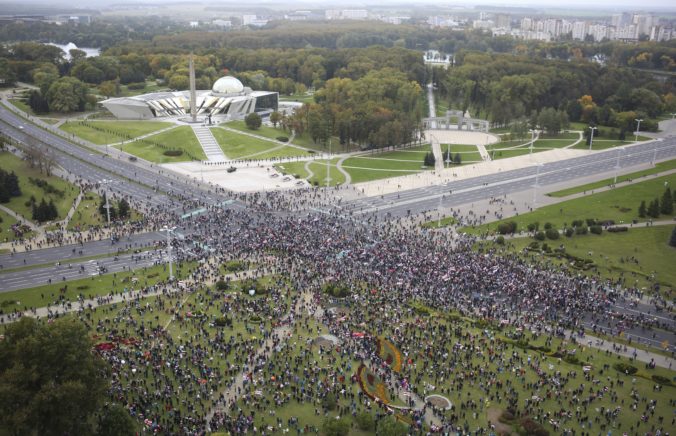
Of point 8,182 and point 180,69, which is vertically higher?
point 180,69

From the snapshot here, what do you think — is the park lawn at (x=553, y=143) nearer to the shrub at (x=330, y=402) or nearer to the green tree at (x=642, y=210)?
the green tree at (x=642, y=210)

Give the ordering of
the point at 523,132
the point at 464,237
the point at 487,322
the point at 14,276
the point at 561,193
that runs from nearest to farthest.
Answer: the point at 487,322 < the point at 14,276 < the point at 464,237 < the point at 561,193 < the point at 523,132

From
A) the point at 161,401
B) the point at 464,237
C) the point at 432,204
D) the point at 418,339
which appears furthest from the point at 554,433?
the point at 432,204

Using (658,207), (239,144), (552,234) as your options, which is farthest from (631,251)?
(239,144)

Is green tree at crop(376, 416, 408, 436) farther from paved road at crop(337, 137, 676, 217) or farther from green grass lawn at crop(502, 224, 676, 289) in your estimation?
paved road at crop(337, 137, 676, 217)

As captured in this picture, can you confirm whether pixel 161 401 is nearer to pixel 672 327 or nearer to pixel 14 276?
pixel 14 276

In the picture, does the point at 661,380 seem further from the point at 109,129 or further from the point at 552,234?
the point at 109,129

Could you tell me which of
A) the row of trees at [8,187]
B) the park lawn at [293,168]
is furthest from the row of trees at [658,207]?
the row of trees at [8,187]

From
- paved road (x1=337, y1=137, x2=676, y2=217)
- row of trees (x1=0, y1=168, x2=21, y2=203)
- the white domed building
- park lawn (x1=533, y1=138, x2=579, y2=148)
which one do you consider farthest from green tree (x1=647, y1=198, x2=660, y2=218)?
row of trees (x1=0, y1=168, x2=21, y2=203)
